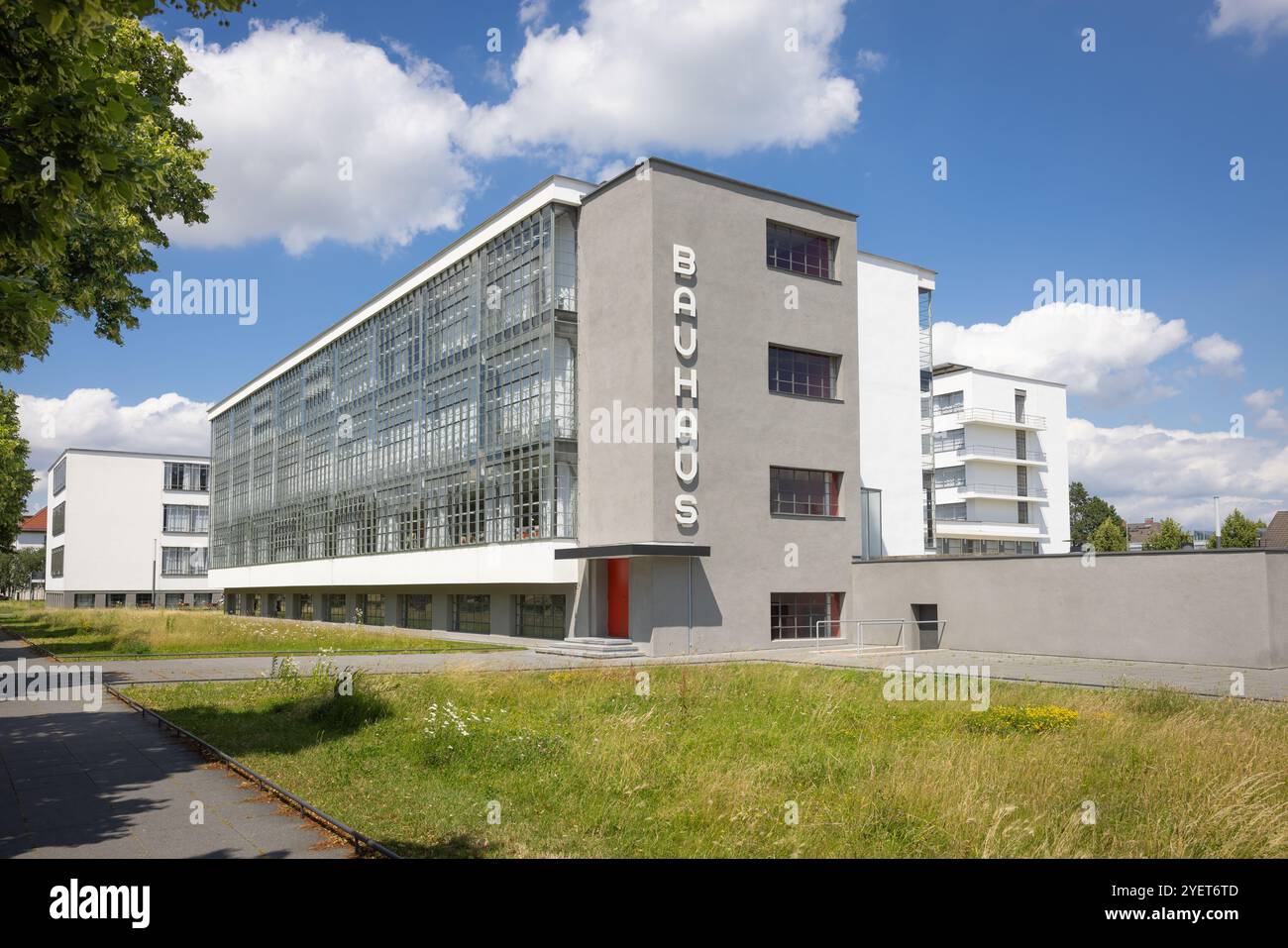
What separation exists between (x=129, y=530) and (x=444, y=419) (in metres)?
70.4

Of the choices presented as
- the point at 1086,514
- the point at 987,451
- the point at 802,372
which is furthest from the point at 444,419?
the point at 1086,514

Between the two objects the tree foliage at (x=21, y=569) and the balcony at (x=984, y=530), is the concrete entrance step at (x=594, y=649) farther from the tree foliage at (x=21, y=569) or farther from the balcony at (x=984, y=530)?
the tree foliage at (x=21, y=569)

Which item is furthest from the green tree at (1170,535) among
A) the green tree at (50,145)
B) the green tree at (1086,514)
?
the green tree at (50,145)

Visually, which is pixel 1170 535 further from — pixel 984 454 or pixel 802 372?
pixel 802 372

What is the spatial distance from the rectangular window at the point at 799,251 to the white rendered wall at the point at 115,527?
75.5m

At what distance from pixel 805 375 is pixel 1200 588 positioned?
50.6 ft

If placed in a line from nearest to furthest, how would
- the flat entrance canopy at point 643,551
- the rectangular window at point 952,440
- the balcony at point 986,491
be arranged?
the flat entrance canopy at point 643,551 < the balcony at point 986,491 < the rectangular window at point 952,440

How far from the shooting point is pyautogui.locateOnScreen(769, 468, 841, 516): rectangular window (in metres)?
34.1

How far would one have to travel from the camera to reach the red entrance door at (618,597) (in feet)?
108

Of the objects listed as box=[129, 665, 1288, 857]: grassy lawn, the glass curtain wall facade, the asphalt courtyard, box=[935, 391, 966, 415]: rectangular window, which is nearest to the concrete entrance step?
the glass curtain wall facade

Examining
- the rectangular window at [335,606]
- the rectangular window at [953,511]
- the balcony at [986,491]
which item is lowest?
the rectangular window at [335,606]

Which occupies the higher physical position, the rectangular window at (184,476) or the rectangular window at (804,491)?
the rectangular window at (184,476)

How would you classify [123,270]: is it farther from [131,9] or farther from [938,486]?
[938,486]

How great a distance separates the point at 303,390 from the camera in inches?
2421
